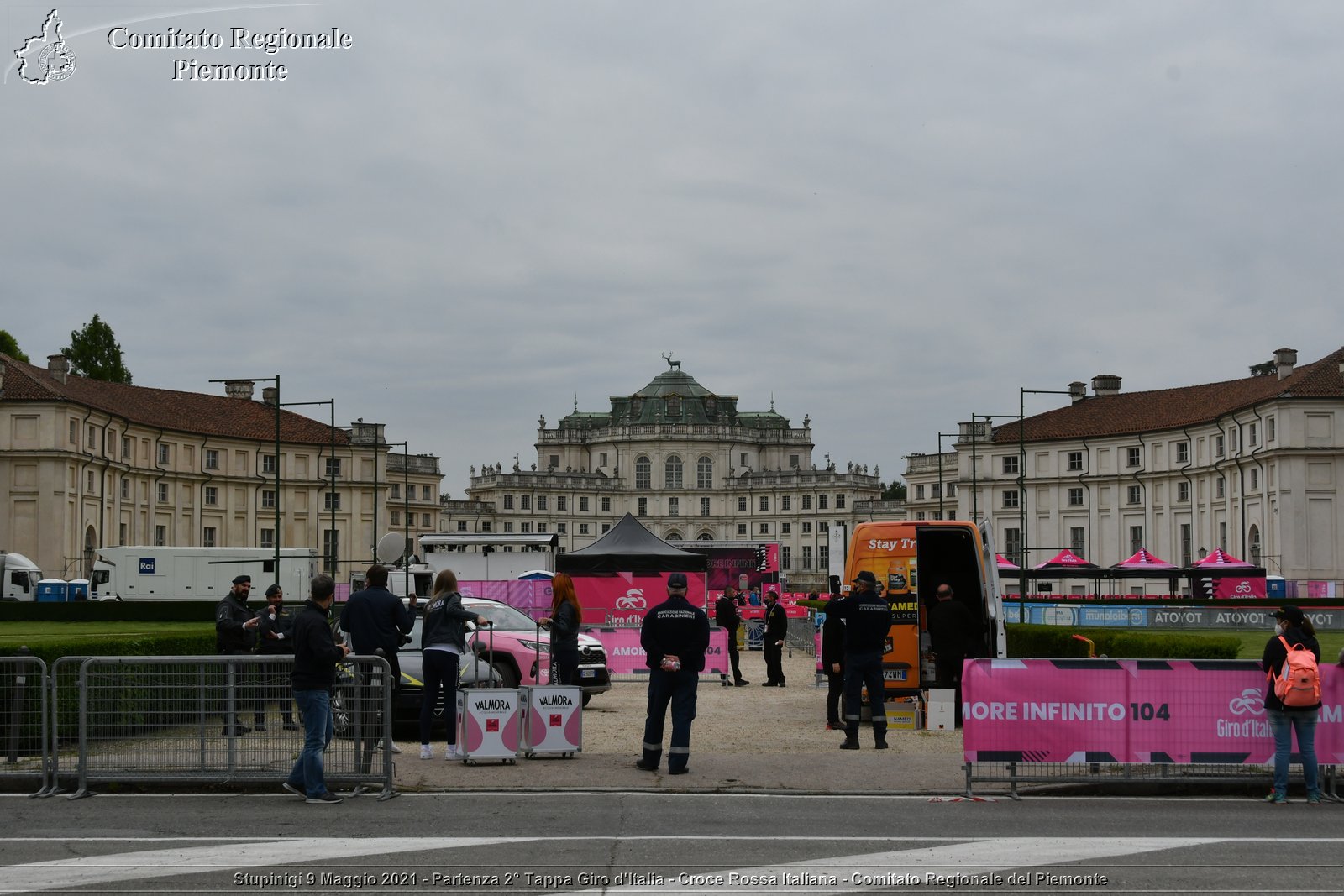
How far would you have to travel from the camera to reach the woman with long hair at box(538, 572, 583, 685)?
1600cm

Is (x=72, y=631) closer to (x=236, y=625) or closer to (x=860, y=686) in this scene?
(x=236, y=625)

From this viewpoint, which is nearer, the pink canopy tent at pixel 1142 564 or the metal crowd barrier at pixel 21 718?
the metal crowd barrier at pixel 21 718

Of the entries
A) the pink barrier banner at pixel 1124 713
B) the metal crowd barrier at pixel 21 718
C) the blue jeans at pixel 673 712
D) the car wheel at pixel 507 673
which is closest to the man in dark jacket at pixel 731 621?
the car wheel at pixel 507 673

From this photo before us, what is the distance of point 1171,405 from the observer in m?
97.6

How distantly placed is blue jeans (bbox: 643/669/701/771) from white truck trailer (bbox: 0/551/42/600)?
56.2 m

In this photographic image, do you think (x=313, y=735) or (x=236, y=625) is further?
(x=236, y=625)

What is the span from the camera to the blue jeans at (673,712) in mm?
13109

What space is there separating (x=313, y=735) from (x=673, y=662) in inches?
135

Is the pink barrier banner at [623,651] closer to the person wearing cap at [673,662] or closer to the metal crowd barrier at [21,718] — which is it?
the person wearing cap at [673,662]

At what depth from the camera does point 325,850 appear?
30.9 feet

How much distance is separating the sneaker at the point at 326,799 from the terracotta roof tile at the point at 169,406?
2658 inches

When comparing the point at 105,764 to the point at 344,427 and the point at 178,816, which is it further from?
the point at 344,427

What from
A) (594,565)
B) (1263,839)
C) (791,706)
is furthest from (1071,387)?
(1263,839)

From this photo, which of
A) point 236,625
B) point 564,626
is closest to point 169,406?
point 236,625
